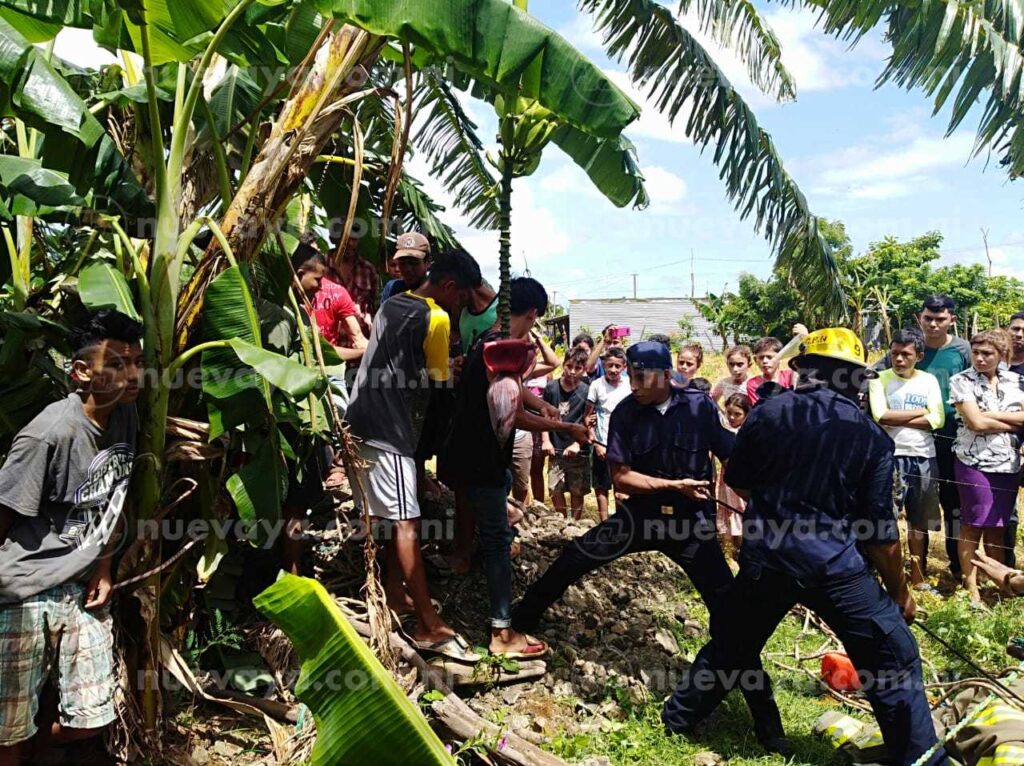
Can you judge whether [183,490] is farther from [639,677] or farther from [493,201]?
[493,201]

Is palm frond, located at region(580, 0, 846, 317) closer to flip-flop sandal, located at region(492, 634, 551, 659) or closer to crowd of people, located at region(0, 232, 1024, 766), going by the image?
crowd of people, located at region(0, 232, 1024, 766)

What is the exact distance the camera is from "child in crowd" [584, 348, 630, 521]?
7.14 m

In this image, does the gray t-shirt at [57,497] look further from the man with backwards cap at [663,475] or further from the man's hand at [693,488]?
the man's hand at [693,488]

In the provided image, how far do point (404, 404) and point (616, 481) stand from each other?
1.16 meters

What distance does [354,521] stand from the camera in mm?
4859

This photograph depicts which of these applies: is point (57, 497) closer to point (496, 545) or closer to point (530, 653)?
point (496, 545)

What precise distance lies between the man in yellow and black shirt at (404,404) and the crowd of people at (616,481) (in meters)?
0.01

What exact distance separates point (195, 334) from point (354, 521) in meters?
1.80

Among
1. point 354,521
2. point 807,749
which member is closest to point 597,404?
point 354,521

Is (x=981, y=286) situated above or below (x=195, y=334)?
above

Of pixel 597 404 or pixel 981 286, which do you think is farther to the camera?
pixel 981 286

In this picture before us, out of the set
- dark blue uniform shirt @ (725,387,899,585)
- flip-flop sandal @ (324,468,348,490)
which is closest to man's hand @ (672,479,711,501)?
dark blue uniform shirt @ (725,387,899,585)

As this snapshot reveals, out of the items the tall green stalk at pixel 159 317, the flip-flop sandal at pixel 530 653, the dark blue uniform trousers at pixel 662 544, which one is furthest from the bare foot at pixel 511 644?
the tall green stalk at pixel 159 317

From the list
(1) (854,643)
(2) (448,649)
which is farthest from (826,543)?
(2) (448,649)
